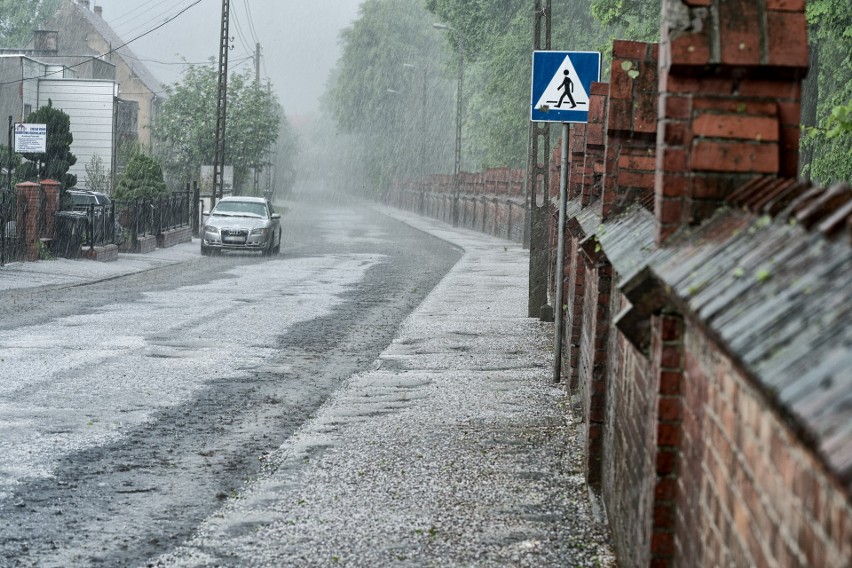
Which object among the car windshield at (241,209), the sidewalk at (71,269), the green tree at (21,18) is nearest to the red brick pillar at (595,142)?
the sidewalk at (71,269)

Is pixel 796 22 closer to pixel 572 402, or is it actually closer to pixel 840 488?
pixel 840 488

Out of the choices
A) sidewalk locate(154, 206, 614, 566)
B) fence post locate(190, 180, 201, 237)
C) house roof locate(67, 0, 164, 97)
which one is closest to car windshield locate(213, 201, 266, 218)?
fence post locate(190, 180, 201, 237)

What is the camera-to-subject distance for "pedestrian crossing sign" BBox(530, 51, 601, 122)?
36.0 ft

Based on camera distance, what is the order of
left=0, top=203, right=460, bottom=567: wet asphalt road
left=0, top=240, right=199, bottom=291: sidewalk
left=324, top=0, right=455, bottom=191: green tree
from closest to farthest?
left=0, top=203, right=460, bottom=567: wet asphalt road, left=0, top=240, right=199, bottom=291: sidewalk, left=324, top=0, right=455, bottom=191: green tree

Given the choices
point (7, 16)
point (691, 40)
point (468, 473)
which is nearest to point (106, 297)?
point (468, 473)

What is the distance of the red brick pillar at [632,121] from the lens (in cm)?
711

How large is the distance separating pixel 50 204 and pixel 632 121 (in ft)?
68.4

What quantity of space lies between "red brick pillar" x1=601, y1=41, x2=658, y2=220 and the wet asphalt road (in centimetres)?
276

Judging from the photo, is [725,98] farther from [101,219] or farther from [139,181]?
[139,181]

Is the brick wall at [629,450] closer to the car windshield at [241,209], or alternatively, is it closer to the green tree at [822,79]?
the green tree at [822,79]

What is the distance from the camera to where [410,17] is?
84375mm

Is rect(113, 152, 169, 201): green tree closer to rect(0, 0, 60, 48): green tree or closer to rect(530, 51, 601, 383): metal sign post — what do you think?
rect(530, 51, 601, 383): metal sign post

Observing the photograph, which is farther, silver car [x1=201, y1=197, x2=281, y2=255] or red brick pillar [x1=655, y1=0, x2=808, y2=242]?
silver car [x1=201, y1=197, x2=281, y2=255]

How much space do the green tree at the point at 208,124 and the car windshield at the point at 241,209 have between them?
21102 mm
